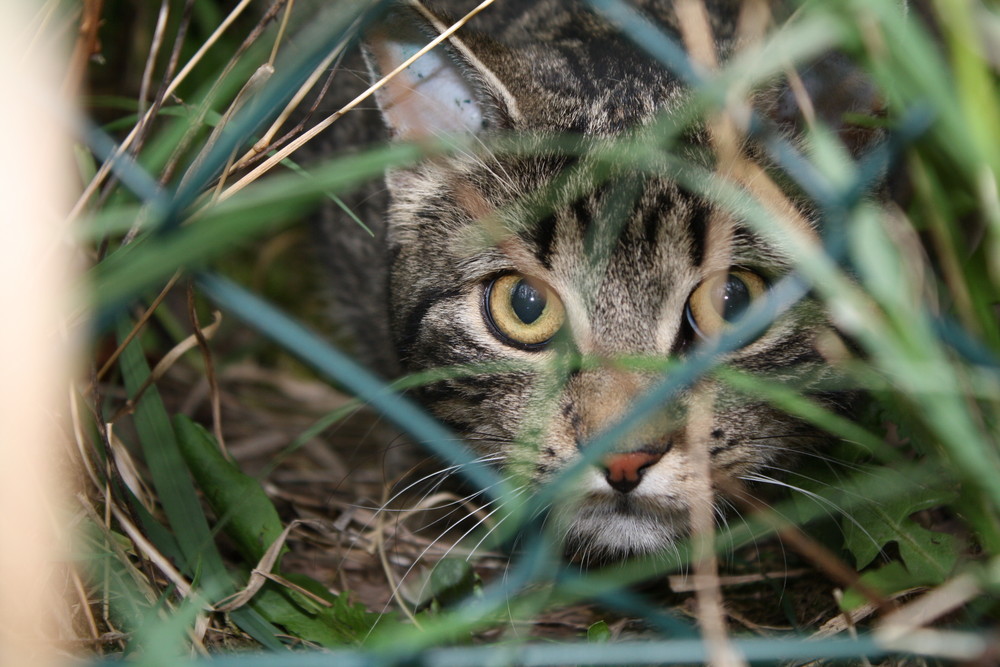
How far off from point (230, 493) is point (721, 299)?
1.20 meters

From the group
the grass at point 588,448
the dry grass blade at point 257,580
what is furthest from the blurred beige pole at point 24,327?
the dry grass blade at point 257,580

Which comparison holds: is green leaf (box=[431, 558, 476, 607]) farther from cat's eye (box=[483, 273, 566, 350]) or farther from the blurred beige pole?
the blurred beige pole

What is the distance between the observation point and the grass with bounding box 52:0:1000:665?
114 centimetres

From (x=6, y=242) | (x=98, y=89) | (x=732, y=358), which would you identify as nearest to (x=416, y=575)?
(x=732, y=358)

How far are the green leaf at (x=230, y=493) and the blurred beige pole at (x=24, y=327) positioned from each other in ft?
1.82

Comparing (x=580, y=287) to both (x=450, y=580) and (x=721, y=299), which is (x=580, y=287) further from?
(x=450, y=580)

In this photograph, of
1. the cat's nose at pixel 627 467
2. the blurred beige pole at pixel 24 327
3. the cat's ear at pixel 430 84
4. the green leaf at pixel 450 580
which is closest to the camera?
the blurred beige pole at pixel 24 327

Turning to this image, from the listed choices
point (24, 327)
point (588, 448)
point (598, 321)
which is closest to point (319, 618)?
point (588, 448)

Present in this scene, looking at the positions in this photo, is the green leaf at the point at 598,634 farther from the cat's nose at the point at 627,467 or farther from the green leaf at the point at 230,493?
the green leaf at the point at 230,493

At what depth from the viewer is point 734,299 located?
1.83 m

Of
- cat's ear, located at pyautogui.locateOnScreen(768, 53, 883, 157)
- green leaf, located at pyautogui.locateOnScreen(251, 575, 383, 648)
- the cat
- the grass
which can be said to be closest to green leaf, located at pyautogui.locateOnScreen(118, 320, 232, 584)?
the grass

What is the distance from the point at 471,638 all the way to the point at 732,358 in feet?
2.78

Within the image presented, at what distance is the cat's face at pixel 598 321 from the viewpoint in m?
1.67

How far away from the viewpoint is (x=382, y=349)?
3.01 m
